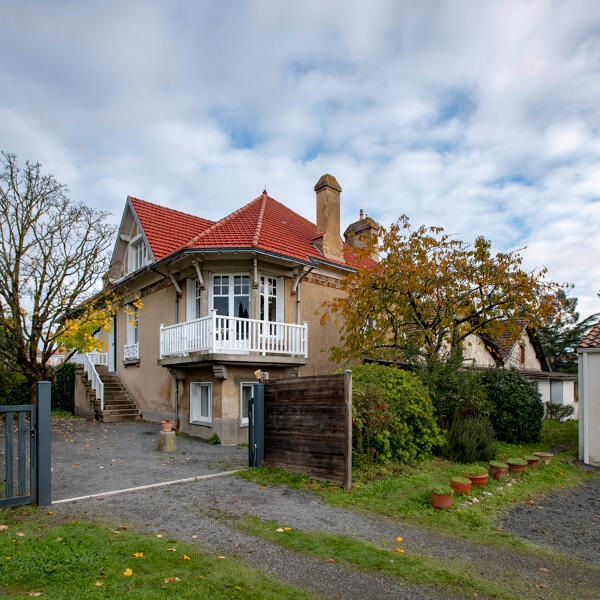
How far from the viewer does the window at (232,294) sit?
14.2 meters

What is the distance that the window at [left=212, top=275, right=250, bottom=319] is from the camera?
558 inches

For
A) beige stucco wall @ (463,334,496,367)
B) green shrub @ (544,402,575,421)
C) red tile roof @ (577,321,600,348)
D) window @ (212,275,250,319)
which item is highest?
window @ (212,275,250,319)

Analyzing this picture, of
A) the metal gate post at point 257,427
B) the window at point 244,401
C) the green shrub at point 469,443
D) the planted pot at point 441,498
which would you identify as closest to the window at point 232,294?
the window at point 244,401

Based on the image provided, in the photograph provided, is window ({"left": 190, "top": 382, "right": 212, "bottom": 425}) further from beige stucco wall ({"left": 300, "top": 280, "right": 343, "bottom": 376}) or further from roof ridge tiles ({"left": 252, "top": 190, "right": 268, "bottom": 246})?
roof ridge tiles ({"left": 252, "top": 190, "right": 268, "bottom": 246})

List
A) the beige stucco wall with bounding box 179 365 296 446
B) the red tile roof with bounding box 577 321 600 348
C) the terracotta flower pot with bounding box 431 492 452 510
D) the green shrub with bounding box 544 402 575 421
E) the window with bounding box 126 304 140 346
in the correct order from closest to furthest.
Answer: the terracotta flower pot with bounding box 431 492 452 510 < the red tile roof with bounding box 577 321 600 348 < the beige stucco wall with bounding box 179 365 296 446 < the window with bounding box 126 304 140 346 < the green shrub with bounding box 544 402 575 421

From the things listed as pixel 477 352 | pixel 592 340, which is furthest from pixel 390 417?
pixel 477 352

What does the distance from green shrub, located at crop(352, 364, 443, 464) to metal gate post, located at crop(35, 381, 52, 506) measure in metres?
4.83

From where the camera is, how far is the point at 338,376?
7742 mm

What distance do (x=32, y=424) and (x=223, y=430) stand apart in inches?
266

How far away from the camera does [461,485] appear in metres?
7.34

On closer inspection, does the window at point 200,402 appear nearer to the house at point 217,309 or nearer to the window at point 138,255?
the house at point 217,309

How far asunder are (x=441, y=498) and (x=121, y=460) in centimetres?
694

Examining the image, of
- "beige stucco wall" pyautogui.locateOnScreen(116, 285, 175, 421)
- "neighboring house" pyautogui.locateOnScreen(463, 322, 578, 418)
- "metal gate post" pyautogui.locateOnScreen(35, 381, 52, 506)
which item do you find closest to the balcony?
"beige stucco wall" pyautogui.locateOnScreen(116, 285, 175, 421)

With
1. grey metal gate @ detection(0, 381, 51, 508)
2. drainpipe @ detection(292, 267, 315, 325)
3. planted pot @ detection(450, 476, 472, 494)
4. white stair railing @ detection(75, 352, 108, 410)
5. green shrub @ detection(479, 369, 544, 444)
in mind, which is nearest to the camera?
grey metal gate @ detection(0, 381, 51, 508)
